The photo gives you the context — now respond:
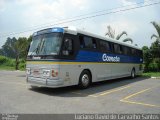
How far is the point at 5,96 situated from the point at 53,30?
12.2 feet

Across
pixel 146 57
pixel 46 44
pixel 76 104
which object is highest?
pixel 46 44

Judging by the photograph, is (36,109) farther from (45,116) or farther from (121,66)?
(121,66)

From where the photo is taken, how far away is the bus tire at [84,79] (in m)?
11.8

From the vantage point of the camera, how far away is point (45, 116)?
6629mm

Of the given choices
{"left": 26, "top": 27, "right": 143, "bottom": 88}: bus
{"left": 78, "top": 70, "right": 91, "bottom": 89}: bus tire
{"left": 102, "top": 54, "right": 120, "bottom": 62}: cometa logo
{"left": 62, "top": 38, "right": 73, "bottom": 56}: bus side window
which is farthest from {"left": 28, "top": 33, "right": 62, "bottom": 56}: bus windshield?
{"left": 102, "top": 54, "right": 120, "bottom": 62}: cometa logo

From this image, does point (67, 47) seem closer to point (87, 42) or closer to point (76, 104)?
point (87, 42)

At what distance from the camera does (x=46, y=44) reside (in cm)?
1066

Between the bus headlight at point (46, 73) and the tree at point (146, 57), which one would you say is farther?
the tree at point (146, 57)

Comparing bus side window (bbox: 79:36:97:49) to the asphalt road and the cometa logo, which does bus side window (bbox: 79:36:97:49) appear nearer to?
the cometa logo

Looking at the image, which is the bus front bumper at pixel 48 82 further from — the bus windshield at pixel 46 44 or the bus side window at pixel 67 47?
the bus side window at pixel 67 47

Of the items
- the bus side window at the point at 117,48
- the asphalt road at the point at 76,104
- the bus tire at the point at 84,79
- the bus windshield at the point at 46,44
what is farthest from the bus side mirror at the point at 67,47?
the bus side window at the point at 117,48

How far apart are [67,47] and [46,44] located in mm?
1018

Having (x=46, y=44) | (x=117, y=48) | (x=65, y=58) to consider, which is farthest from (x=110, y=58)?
(x=46, y=44)

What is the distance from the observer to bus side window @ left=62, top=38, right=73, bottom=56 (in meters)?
10.4
